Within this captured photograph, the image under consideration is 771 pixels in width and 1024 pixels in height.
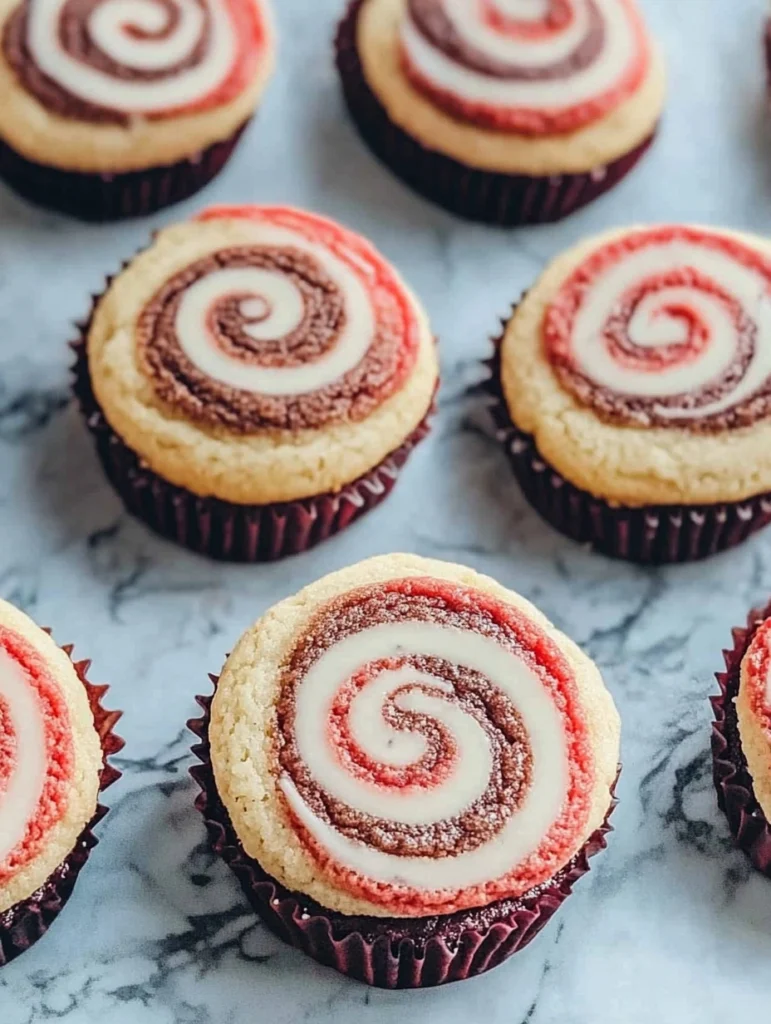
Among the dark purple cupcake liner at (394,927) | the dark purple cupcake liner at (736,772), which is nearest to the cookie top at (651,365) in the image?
the dark purple cupcake liner at (736,772)

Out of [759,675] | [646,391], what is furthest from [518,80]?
[759,675]

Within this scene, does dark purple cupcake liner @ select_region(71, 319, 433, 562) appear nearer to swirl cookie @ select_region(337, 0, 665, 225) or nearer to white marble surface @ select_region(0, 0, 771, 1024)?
white marble surface @ select_region(0, 0, 771, 1024)

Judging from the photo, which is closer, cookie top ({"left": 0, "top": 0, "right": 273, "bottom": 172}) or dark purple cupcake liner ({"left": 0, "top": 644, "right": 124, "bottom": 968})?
dark purple cupcake liner ({"left": 0, "top": 644, "right": 124, "bottom": 968})

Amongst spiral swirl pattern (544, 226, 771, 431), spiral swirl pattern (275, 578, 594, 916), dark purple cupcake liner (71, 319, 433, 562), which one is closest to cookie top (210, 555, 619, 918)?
spiral swirl pattern (275, 578, 594, 916)

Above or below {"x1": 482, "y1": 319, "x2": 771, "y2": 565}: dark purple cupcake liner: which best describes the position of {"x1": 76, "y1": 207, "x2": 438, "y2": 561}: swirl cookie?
above

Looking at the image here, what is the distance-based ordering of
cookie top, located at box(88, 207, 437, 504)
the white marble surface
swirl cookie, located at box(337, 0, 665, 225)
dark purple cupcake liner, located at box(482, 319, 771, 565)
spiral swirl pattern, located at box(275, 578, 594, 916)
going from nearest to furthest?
spiral swirl pattern, located at box(275, 578, 594, 916) → the white marble surface → cookie top, located at box(88, 207, 437, 504) → dark purple cupcake liner, located at box(482, 319, 771, 565) → swirl cookie, located at box(337, 0, 665, 225)

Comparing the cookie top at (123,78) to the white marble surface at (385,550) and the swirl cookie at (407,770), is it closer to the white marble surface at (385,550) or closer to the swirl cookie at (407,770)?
the white marble surface at (385,550)

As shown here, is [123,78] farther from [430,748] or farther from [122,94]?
[430,748]

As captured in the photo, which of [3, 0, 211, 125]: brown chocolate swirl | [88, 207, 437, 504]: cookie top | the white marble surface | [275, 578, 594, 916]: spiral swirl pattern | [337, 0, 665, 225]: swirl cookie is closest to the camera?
[275, 578, 594, 916]: spiral swirl pattern
